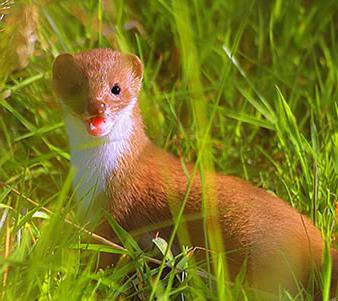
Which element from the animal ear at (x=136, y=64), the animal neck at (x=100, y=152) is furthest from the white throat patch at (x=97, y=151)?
the animal ear at (x=136, y=64)

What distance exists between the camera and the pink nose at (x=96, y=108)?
114 inches

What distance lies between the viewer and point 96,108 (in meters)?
2.91

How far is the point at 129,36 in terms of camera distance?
4.24m

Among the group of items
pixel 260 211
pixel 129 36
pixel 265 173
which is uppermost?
pixel 129 36

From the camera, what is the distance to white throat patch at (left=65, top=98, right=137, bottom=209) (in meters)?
3.06

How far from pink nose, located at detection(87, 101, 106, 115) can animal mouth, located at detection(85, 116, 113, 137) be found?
2cm

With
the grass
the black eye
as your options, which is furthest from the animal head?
the grass

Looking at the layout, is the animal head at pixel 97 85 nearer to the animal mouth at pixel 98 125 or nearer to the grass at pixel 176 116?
the animal mouth at pixel 98 125

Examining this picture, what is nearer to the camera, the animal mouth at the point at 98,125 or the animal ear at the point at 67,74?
the animal mouth at the point at 98,125

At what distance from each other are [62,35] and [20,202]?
1.23 m

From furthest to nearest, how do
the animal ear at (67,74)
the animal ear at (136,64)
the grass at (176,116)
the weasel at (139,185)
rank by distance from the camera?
the animal ear at (136,64), the animal ear at (67,74), the weasel at (139,185), the grass at (176,116)

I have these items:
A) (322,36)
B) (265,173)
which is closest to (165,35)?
(322,36)

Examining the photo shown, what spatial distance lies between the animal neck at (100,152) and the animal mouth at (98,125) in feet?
0.38

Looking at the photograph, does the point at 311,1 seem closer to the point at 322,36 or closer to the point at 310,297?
the point at 322,36
